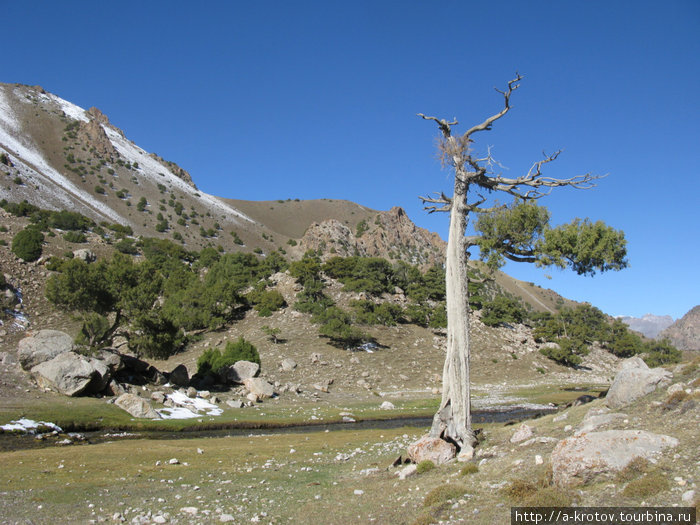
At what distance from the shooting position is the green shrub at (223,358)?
45122 millimetres

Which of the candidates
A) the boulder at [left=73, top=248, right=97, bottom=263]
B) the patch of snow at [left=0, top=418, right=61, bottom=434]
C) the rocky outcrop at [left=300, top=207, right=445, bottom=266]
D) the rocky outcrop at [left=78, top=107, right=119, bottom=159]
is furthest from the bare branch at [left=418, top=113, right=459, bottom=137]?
the rocky outcrop at [left=78, top=107, right=119, bottom=159]

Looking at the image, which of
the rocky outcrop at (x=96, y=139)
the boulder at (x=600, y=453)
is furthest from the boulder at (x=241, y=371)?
the rocky outcrop at (x=96, y=139)

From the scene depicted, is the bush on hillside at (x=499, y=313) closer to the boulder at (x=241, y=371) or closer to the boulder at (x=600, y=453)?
the boulder at (x=241, y=371)

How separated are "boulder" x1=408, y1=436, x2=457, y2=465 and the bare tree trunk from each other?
748 mm

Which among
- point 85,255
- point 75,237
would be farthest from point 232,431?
point 75,237

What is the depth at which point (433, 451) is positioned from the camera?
13.3 metres

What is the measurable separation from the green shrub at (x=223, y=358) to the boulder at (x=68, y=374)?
1303cm

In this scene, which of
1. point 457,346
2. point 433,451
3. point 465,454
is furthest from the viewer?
point 457,346

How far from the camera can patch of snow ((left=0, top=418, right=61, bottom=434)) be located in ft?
78.9

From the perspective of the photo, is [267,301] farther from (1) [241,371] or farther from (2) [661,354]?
(2) [661,354]

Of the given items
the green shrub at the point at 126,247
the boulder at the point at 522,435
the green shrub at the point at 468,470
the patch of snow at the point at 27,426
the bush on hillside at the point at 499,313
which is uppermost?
the green shrub at the point at 126,247

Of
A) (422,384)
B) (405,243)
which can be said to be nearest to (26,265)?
(422,384)

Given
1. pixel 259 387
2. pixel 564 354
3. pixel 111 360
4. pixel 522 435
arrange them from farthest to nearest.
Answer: pixel 564 354
pixel 259 387
pixel 111 360
pixel 522 435

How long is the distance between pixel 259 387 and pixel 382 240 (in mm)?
113494
